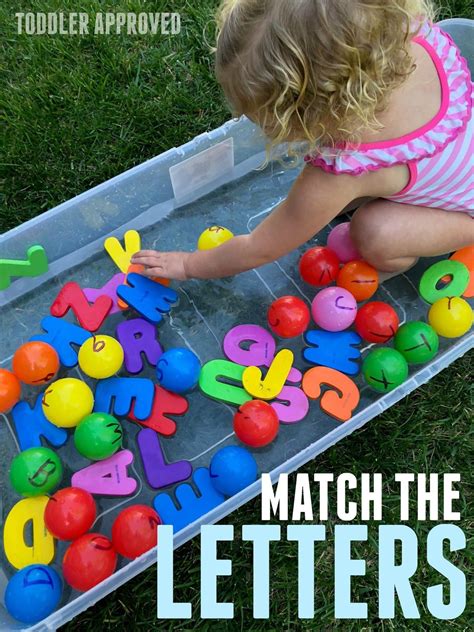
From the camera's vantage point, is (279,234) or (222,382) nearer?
(279,234)

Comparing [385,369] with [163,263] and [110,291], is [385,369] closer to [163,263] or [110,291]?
[163,263]

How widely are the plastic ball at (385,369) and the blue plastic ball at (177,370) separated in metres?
0.32

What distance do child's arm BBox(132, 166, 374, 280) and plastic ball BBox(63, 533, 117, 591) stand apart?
50cm

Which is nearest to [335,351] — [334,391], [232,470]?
[334,391]

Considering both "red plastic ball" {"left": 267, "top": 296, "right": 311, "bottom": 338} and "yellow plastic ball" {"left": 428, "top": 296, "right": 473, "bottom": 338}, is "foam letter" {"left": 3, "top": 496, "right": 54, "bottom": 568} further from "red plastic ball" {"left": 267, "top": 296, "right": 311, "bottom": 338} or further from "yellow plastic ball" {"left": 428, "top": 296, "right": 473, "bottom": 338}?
"yellow plastic ball" {"left": 428, "top": 296, "right": 473, "bottom": 338}

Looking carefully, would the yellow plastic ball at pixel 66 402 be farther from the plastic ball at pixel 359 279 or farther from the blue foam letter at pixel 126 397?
the plastic ball at pixel 359 279

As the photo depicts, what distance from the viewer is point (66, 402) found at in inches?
47.0

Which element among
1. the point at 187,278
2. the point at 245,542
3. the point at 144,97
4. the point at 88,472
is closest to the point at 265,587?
the point at 245,542

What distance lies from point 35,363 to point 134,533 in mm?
361

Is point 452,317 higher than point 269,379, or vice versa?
point 452,317

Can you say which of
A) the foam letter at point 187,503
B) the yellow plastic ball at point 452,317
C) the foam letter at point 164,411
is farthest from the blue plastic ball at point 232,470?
the yellow plastic ball at point 452,317

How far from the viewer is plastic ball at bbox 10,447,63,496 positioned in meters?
1.15

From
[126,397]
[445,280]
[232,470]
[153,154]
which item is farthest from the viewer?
[153,154]

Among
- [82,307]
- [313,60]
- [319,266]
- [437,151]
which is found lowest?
[82,307]
